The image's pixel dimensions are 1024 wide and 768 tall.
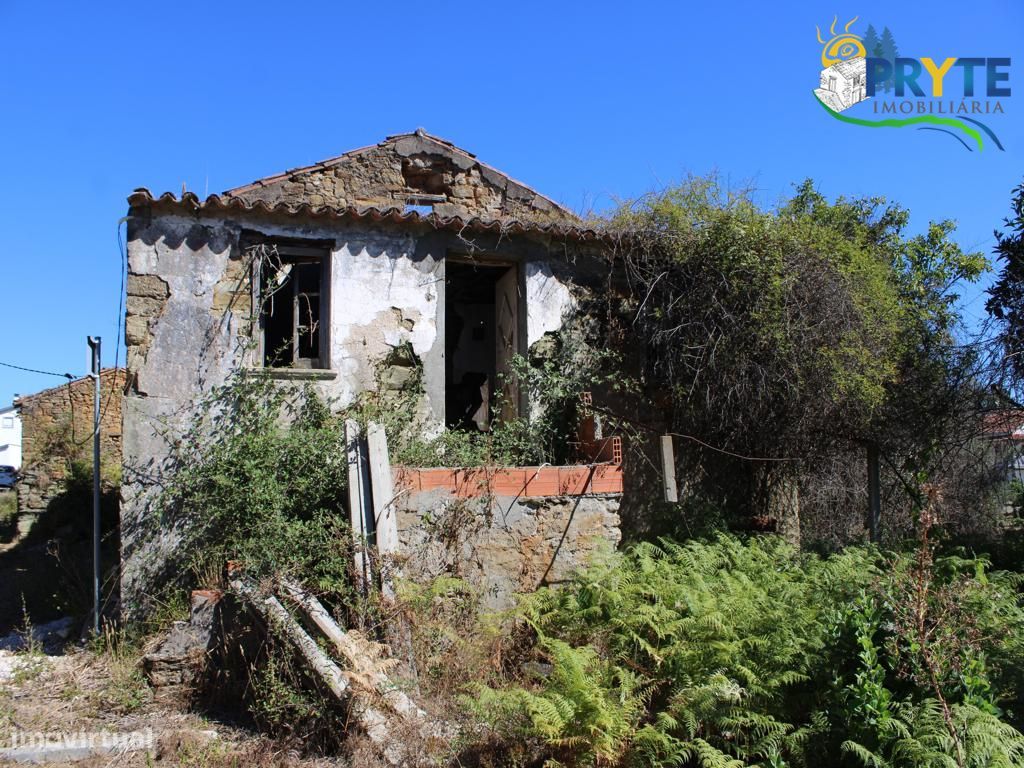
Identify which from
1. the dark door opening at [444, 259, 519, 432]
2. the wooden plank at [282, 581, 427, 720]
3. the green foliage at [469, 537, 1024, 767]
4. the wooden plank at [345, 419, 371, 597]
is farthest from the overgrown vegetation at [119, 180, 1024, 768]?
the dark door opening at [444, 259, 519, 432]

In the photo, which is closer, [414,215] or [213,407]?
[213,407]

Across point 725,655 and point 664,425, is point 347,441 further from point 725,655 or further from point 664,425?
point 664,425

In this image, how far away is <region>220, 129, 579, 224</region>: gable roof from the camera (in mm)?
12211

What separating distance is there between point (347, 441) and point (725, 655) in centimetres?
352

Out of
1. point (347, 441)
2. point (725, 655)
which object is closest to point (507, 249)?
point (347, 441)

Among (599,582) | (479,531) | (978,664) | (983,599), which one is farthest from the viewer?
(479,531)

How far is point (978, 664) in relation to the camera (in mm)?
4453

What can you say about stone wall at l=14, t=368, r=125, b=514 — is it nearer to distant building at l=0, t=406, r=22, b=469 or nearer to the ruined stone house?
the ruined stone house

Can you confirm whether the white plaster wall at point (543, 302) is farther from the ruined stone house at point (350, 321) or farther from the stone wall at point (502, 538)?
the stone wall at point (502, 538)

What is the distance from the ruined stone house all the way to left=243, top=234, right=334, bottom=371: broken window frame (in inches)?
0.8

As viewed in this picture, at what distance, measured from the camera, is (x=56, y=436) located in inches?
701

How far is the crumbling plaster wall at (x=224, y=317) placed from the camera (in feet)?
25.7

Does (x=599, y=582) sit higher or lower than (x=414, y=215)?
lower

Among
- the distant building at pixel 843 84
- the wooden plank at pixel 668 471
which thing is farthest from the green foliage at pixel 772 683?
the distant building at pixel 843 84
